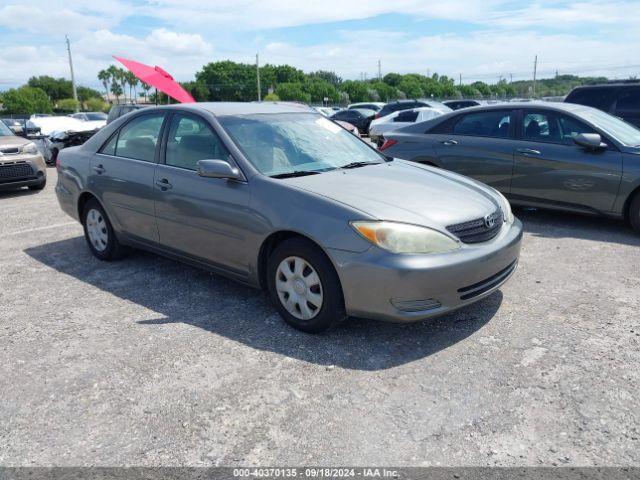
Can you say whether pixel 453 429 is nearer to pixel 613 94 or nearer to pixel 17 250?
pixel 17 250

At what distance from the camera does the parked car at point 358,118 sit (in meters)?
24.2

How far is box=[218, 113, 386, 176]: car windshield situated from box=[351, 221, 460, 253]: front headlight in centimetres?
97

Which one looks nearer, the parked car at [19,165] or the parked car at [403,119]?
the parked car at [19,165]

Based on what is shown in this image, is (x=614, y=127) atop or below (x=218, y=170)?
atop

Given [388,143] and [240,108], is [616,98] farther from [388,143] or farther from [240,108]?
[240,108]

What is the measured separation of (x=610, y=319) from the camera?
3928 millimetres

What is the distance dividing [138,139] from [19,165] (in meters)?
5.96

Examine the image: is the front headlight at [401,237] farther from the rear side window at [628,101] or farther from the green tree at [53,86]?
the green tree at [53,86]

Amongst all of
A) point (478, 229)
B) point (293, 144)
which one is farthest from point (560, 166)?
point (293, 144)

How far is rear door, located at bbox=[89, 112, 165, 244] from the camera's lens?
477 centimetres

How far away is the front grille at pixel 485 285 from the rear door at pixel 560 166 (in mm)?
2942

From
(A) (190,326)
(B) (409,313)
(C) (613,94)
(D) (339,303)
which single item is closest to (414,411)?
(B) (409,313)

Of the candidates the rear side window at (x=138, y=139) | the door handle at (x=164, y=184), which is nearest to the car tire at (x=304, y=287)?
the door handle at (x=164, y=184)

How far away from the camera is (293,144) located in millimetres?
4379
